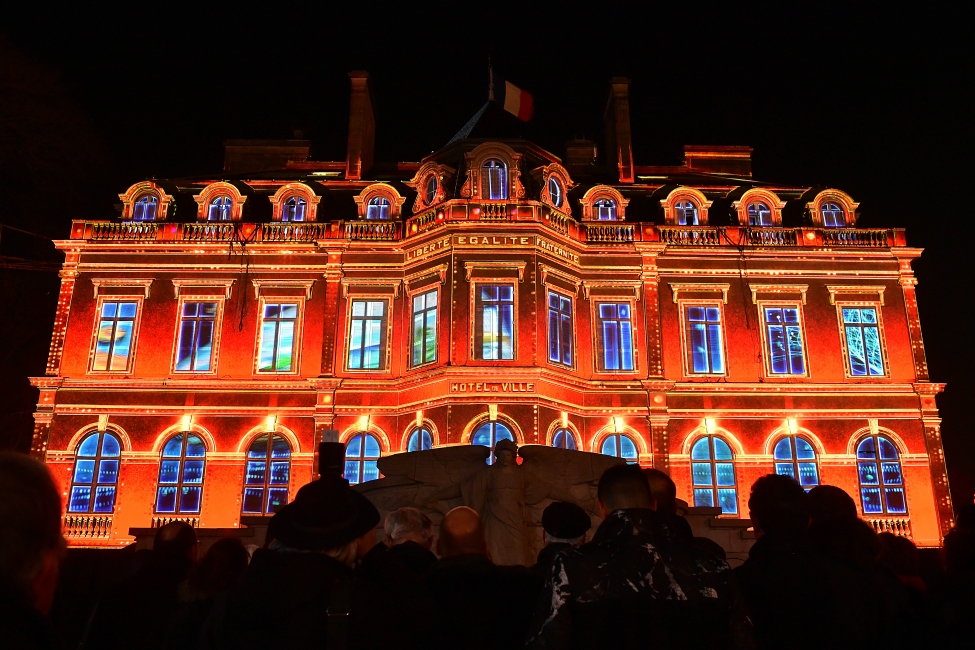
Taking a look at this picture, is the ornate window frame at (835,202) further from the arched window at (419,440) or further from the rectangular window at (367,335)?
the arched window at (419,440)

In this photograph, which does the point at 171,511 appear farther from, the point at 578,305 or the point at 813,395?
the point at 813,395

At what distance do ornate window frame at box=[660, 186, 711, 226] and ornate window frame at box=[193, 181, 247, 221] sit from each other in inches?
541

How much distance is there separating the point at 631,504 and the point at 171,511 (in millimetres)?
23271

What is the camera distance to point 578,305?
26.9 meters

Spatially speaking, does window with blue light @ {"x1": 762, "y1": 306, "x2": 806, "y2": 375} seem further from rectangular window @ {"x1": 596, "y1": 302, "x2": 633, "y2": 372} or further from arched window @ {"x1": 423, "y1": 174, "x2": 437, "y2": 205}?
arched window @ {"x1": 423, "y1": 174, "x2": 437, "y2": 205}

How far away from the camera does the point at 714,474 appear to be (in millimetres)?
25594

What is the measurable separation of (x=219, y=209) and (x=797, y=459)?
1965 centimetres

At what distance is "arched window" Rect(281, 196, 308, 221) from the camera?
28609 mm

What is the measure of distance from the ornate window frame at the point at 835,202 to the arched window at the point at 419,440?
14449 millimetres

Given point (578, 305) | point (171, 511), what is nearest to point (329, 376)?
point (171, 511)

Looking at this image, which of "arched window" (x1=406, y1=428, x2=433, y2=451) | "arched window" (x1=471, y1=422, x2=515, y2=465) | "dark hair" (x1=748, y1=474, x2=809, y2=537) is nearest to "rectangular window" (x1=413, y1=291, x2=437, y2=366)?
"arched window" (x1=406, y1=428, x2=433, y2=451)

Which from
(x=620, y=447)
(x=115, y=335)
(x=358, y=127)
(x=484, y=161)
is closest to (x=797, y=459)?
(x=620, y=447)

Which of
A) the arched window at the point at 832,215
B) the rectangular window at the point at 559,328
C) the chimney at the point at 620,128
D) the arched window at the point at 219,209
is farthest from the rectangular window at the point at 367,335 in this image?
the arched window at the point at 832,215

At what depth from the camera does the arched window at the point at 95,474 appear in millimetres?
24969
